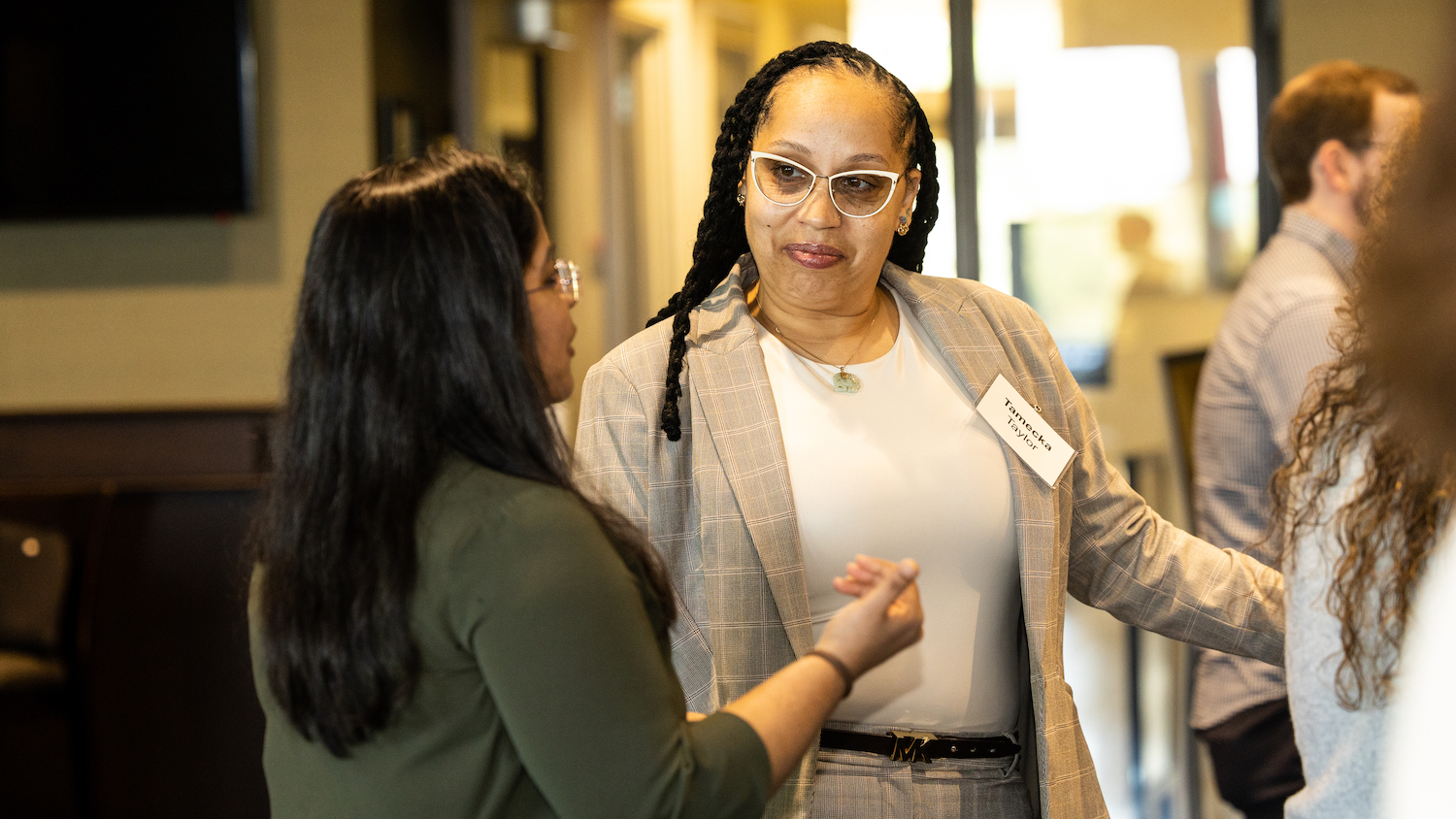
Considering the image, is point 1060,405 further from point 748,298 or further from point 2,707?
point 2,707

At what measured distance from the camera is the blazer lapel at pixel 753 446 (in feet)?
4.91

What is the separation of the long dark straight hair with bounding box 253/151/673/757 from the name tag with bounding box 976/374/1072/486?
695 millimetres

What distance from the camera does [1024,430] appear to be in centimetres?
160

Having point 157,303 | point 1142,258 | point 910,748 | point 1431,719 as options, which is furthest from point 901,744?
point 157,303

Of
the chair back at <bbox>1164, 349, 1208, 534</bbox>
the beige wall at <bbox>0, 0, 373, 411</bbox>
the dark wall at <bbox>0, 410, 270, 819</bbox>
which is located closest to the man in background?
the chair back at <bbox>1164, 349, 1208, 534</bbox>

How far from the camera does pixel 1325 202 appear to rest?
8.02 feet

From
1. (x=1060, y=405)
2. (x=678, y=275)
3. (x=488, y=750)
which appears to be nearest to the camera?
(x=488, y=750)

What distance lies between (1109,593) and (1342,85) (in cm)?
143

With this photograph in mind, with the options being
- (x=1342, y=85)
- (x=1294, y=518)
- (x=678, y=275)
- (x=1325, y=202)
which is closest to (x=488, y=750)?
(x=1294, y=518)

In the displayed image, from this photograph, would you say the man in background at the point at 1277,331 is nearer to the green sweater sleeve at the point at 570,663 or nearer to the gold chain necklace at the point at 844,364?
the gold chain necklace at the point at 844,364

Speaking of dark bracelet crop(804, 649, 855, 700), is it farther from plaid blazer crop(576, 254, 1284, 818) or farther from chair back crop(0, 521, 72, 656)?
chair back crop(0, 521, 72, 656)

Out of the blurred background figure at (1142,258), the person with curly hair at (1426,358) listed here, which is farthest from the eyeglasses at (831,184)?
the blurred background figure at (1142,258)

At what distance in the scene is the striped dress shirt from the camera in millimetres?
2279

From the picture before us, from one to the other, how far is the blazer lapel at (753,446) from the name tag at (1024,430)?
29cm
